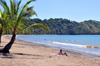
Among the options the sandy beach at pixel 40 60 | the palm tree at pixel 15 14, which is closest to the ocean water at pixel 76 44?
the sandy beach at pixel 40 60

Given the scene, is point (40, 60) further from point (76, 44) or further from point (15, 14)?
point (76, 44)

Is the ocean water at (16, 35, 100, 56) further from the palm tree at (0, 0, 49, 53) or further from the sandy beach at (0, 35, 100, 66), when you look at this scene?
the palm tree at (0, 0, 49, 53)

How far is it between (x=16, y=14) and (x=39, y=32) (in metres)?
183

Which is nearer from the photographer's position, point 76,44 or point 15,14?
point 15,14

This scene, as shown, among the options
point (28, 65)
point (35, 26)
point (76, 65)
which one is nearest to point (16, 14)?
point (35, 26)

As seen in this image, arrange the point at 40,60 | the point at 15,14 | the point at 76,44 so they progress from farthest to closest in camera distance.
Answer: the point at 76,44 < the point at 15,14 < the point at 40,60

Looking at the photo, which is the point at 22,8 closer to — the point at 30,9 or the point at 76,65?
the point at 30,9

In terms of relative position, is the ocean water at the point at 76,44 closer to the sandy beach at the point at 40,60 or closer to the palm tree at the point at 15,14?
the sandy beach at the point at 40,60

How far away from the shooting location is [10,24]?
9.91 metres

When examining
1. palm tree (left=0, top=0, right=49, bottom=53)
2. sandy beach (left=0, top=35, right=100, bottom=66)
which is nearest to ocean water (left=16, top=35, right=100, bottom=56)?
sandy beach (left=0, top=35, right=100, bottom=66)

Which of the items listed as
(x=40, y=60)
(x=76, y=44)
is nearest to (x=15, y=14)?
(x=40, y=60)

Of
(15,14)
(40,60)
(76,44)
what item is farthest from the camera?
(76,44)

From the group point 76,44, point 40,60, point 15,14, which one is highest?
point 15,14

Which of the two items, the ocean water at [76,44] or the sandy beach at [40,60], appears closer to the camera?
the sandy beach at [40,60]
